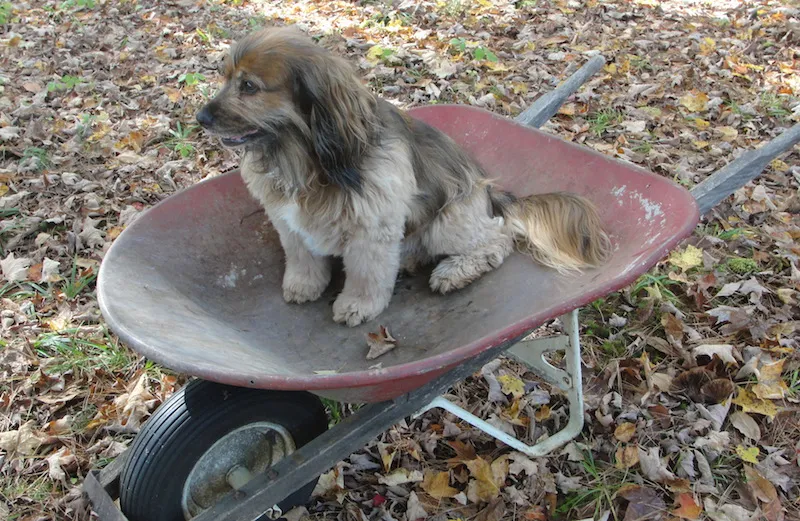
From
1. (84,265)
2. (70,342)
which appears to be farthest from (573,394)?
(84,265)

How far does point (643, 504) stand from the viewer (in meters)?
2.47

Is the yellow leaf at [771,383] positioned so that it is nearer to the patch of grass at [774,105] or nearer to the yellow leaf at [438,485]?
the yellow leaf at [438,485]

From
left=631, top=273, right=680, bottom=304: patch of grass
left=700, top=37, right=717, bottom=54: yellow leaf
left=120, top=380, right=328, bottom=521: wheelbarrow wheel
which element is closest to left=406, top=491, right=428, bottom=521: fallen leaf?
left=120, top=380, right=328, bottom=521: wheelbarrow wheel

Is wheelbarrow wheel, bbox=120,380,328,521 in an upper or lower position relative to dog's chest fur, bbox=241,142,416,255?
lower

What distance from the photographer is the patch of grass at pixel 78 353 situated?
10.0ft

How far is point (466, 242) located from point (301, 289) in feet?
2.53

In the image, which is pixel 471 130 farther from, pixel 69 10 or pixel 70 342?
pixel 69 10

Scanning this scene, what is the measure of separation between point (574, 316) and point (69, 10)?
24.8 feet

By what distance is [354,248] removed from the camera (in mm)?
2451

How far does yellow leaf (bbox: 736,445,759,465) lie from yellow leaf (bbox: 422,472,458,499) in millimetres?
1244

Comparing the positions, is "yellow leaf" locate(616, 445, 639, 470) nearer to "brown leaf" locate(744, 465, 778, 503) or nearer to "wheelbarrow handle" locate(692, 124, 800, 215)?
"brown leaf" locate(744, 465, 778, 503)

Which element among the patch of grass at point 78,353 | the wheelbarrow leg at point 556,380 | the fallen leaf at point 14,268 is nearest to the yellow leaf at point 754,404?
the wheelbarrow leg at point 556,380

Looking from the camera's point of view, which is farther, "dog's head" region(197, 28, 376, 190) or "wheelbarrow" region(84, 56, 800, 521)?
"dog's head" region(197, 28, 376, 190)

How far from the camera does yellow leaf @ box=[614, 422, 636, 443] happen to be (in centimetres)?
273
